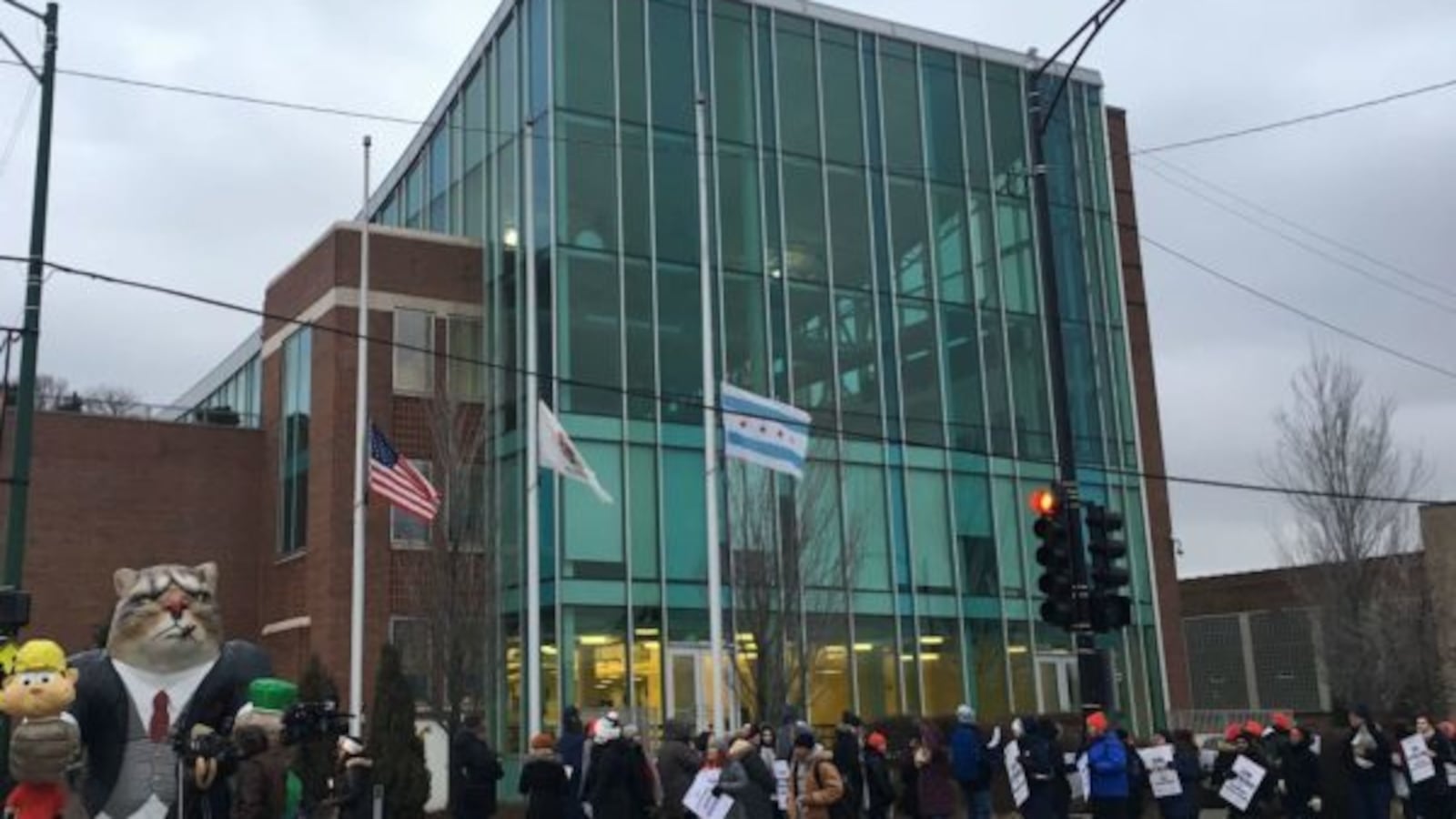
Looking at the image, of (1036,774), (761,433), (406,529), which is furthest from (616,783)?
(406,529)

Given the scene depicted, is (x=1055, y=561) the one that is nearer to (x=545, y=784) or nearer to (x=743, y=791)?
(x=743, y=791)

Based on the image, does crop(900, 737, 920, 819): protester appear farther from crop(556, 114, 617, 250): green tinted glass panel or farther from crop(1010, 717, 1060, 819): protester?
crop(556, 114, 617, 250): green tinted glass panel

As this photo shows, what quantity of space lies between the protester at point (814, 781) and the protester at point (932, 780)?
3.55 metres

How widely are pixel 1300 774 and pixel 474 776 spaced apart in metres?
9.82

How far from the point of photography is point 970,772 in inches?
728

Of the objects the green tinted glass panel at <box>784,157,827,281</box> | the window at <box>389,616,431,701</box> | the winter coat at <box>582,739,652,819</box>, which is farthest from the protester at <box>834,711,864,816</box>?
the green tinted glass panel at <box>784,157,827,281</box>

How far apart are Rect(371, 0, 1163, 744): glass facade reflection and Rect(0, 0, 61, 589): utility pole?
42.7 ft

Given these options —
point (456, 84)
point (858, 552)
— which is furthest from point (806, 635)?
point (456, 84)

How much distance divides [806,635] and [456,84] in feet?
54.8

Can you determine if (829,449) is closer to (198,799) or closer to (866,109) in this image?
(866,109)

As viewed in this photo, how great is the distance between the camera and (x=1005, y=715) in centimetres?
3122

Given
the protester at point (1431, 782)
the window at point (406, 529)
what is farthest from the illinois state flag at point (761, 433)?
the window at point (406, 529)

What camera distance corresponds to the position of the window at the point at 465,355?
32.1 metres

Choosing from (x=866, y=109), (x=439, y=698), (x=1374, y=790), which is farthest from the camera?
(x=866, y=109)
